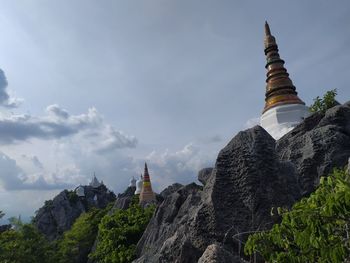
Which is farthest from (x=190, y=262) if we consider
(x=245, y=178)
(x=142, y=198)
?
(x=142, y=198)

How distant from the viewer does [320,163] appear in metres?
15.0

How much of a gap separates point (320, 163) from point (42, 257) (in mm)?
20427

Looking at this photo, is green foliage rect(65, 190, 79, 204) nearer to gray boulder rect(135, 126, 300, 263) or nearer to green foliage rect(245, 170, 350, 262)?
gray boulder rect(135, 126, 300, 263)

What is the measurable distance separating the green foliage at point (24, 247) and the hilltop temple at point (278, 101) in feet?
60.3

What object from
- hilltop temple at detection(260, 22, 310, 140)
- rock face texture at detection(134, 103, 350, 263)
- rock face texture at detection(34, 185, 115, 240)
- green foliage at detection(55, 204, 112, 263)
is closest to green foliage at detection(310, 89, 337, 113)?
hilltop temple at detection(260, 22, 310, 140)

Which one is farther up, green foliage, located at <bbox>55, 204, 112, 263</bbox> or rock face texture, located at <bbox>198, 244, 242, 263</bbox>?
green foliage, located at <bbox>55, 204, 112, 263</bbox>

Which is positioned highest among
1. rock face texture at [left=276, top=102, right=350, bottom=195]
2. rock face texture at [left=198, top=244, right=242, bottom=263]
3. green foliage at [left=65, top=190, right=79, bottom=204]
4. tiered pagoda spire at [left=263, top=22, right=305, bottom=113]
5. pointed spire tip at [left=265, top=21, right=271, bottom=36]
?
pointed spire tip at [left=265, top=21, right=271, bottom=36]

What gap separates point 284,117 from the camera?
28156mm

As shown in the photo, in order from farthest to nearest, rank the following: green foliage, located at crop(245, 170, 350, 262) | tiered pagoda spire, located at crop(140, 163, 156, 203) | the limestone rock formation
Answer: tiered pagoda spire, located at crop(140, 163, 156, 203), the limestone rock formation, green foliage, located at crop(245, 170, 350, 262)

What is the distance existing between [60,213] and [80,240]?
82.0 feet

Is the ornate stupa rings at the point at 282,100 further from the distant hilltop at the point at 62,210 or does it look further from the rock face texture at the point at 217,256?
the distant hilltop at the point at 62,210

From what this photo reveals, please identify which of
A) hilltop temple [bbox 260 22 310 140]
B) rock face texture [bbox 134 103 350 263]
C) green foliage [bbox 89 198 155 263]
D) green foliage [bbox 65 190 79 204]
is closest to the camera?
rock face texture [bbox 134 103 350 263]

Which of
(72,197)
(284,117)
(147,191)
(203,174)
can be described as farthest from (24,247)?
(72,197)

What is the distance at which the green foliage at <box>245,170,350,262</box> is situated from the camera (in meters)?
4.00
